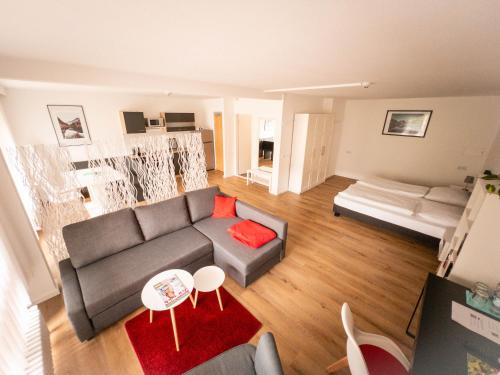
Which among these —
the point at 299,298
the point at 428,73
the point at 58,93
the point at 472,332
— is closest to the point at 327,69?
the point at 428,73

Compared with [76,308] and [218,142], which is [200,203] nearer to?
[76,308]

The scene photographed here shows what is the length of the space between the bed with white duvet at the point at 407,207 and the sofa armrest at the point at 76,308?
13.2 feet

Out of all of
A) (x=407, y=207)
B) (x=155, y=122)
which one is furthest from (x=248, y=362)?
(x=155, y=122)

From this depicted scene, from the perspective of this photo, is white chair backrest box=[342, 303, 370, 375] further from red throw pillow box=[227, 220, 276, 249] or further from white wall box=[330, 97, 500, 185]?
white wall box=[330, 97, 500, 185]

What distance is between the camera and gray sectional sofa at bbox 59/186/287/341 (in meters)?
1.83

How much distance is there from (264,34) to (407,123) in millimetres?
5627

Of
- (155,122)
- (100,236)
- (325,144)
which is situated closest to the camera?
(100,236)

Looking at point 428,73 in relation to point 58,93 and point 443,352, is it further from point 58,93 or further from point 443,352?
point 58,93

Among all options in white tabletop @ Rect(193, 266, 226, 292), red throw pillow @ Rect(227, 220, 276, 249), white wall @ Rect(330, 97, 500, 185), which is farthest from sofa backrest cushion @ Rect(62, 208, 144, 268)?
white wall @ Rect(330, 97, 500, 185)

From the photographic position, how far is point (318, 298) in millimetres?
2293

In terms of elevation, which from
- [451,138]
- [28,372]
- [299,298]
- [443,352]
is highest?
[451,138]

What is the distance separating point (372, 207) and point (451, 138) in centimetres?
308

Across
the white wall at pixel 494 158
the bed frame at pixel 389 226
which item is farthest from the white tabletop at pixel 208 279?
the white wall at pixel 494 158

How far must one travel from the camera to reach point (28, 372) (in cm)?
128
